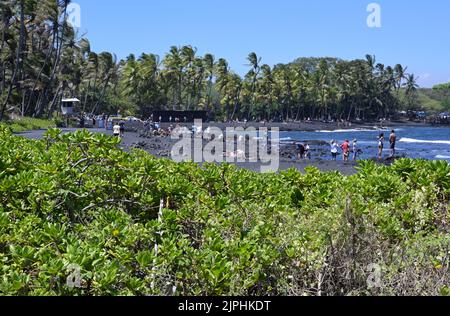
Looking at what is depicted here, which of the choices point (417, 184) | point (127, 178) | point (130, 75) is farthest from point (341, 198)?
point (130, 75)

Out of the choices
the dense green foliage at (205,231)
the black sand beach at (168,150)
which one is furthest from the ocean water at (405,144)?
the dense green foliage at (205,231)

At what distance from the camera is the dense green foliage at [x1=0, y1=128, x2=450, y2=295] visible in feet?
9.21

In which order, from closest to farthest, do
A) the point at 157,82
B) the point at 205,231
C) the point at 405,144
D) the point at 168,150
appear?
the point at 205,231
the point at 168,150
the point at 405,144
the point at 157,82

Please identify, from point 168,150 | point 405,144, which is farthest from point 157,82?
point 168,150

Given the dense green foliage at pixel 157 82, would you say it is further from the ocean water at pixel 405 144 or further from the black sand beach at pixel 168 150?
the ocean water at pixel 405 144

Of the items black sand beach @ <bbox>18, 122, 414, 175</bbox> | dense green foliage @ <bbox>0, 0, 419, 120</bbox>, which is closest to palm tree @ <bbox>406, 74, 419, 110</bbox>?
dense green foliage @ <bbox>0, 0, 419, 120</bbox>

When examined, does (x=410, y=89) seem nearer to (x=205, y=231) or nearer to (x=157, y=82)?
(x=157, y=82)

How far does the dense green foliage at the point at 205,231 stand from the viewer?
9.21 ft

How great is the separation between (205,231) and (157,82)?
6890 cm

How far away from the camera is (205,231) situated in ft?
11.1

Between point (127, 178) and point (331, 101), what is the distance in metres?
88.2

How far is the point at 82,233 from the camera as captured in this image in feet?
11.5

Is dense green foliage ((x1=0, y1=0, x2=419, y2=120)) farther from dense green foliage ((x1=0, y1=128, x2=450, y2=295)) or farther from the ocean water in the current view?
dense green foliage ((x1=0, y1=128, x2=450, y2=295))
